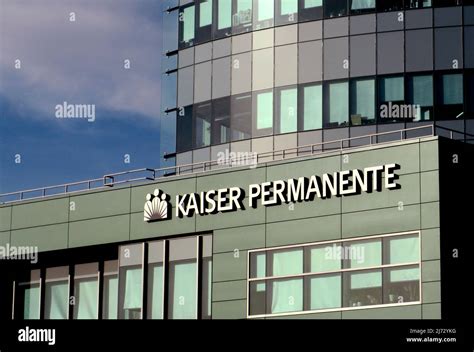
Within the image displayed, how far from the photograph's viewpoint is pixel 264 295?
51.4 metres

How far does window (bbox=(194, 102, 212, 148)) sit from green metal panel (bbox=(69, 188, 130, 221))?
20.1 feet

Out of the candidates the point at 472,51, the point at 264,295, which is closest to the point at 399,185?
the point at 264,295

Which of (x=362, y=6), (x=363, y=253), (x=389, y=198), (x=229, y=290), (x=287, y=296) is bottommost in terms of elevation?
(x=287, y=296)

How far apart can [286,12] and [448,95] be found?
28.0ft

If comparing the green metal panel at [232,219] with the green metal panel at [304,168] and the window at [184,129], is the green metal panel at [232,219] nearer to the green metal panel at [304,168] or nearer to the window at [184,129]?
the green metal panel at [304,168]

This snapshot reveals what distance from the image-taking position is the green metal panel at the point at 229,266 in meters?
52.2

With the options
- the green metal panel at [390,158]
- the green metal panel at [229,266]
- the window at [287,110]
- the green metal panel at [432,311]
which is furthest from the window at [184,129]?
the green metal panel at [432,311]

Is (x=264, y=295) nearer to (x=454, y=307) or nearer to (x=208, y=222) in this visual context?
(x=208, y=222)

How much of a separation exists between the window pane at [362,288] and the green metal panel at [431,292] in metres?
1.97

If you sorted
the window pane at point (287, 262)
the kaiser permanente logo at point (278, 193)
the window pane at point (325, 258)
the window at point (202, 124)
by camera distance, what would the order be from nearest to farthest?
the kaiser permanente logo at point (278, 193)
the window pane at point (325, 258)
the window pane at point (287, 262)
the window at point (202, 124)

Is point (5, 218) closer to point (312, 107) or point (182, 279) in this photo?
point (182, 279)

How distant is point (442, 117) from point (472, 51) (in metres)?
3.17

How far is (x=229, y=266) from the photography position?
172ft

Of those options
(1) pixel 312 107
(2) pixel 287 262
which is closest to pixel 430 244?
(2) pixel 287 262
